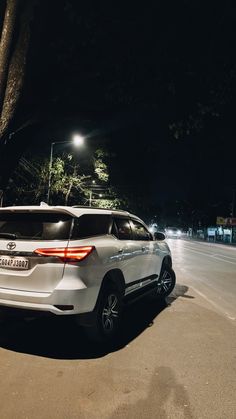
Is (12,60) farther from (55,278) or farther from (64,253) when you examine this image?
(55,278)

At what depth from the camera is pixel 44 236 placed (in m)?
4.67

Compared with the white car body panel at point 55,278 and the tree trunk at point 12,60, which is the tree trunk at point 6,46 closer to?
the tree trunk at point 12,60

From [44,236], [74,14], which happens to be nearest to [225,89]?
[74,14]

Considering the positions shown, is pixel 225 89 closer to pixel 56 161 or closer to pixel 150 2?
pixel 150 2

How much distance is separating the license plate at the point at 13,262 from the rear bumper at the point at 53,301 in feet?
1.00

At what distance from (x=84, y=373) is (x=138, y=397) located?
782 millimetres

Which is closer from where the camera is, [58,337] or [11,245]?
[11,245]

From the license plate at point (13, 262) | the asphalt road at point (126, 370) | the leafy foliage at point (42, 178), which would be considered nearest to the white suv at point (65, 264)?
the license plate at point (13, 262)

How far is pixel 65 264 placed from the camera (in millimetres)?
4430

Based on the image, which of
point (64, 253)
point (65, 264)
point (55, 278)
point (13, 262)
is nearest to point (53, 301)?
point (55, 278)

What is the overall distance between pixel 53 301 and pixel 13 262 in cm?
74

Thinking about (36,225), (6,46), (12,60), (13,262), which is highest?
(6,46)

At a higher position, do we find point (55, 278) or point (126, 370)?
point (55, 278)

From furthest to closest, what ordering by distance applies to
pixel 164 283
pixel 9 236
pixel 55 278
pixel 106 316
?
pixel 164 283 < pixel 106 316 < pixel 9 236 < pixel 55 278
